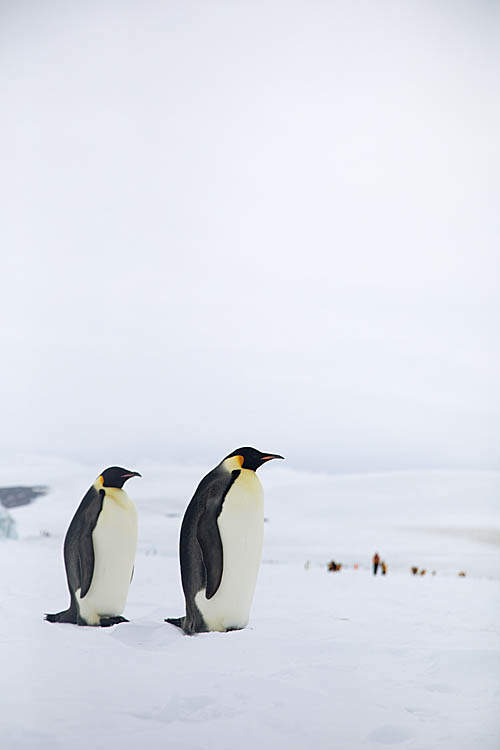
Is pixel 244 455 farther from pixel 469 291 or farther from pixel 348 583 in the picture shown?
pixel 469 291

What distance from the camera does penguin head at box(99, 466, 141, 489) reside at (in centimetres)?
171

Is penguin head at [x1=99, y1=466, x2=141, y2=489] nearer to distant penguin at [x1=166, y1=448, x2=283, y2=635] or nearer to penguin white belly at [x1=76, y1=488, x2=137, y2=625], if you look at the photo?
penguin white belly at [x1=76, y1=488, x2=137, y2=625]

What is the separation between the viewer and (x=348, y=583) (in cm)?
165

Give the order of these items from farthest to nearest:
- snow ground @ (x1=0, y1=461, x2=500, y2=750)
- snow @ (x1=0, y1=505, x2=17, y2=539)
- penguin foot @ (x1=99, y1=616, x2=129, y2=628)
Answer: snow @ (x1=0, y1=505, x2=17, y2=539), penguin foot @ (x1=99, y1=616, x2=129, y2=628), snow ground @ (x1=0, y1=461, x2=500, y2=750)

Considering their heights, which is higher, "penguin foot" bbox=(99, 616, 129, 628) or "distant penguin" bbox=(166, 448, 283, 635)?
"distant penguin" bbox=(166, 448, 283, 635)

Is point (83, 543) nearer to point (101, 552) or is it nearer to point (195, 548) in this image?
point (101, 552)

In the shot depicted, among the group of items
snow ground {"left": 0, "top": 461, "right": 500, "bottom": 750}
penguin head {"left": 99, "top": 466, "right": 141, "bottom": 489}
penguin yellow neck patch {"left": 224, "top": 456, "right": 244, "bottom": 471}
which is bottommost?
snow ground {"left": 0, "top": 461, "right": 500, "bottom": 750}

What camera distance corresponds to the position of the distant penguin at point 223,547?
1605 millimetres

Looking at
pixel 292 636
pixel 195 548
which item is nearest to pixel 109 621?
pixel 195 548

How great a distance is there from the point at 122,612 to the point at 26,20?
1207mm

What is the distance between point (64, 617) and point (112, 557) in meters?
0.14

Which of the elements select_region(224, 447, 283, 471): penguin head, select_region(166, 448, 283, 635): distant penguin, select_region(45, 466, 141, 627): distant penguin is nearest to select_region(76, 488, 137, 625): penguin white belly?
select_region(45, 466, 141, 627): distant penguin

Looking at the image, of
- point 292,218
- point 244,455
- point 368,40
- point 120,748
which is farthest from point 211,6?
point 120,748

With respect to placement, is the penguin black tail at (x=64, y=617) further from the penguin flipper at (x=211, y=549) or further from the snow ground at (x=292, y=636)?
the penguin flipper at (x=211, y=549)
